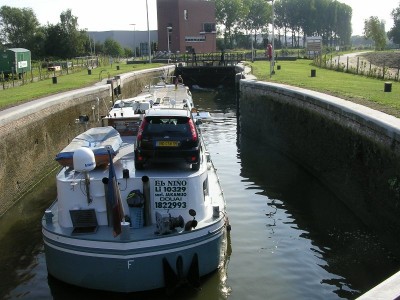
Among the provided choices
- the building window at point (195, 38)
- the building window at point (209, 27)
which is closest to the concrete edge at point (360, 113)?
the building window at point (195, 38)

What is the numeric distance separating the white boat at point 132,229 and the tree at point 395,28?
124803 mm

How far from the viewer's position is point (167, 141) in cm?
1157

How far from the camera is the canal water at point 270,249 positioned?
11.1 metres

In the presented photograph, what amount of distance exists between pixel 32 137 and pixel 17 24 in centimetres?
7522

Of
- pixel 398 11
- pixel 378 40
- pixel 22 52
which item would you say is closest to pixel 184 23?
pixel 378 40

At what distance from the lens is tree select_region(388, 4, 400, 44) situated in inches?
4941

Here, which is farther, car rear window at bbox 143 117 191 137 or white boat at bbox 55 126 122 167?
white boat at bbox 55 126 122 167

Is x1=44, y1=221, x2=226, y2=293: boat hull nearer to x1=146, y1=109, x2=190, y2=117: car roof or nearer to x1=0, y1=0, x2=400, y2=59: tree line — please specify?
x1=146, y1=109, x2=190, y2=117: car roof

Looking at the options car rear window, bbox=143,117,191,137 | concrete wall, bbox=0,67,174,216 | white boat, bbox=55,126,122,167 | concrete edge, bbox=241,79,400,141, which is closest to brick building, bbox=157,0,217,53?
concrete wall, bbox=0,67,174,216

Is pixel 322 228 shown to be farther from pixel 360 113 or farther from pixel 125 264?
pixel 125 264

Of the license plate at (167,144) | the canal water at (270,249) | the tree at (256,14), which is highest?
the tree at (256,14)

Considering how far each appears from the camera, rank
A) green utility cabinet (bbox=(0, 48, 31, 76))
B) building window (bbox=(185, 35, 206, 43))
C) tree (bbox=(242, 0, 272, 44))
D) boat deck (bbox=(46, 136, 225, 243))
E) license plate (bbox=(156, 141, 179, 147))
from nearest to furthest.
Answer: boat deck (bbox=(46, 136, 225, 243)), license plate (bbox=(156, 141, 179, 147)), green utility cabinet (bbox=(0, 48, 31, 76)), building window (bbox=(185, 35, 206, 43)), tree (bbox=(242, 0, 272, 44))

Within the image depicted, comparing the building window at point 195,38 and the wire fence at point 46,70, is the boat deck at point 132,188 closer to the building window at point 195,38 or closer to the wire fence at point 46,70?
the wire fence at point 46,70

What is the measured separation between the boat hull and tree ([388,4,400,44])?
12566 centimetres
